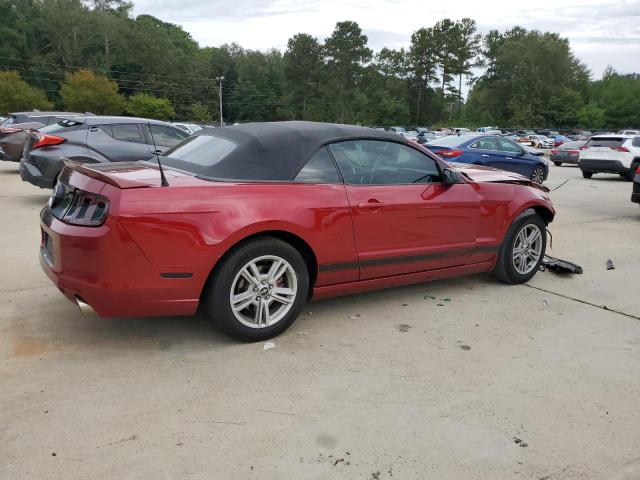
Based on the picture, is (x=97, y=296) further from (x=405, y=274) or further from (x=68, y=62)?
(x=68, y=62)

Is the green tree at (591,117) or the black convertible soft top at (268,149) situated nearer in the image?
the black convertible soft top at (268,149)

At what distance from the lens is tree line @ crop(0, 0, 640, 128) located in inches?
3167

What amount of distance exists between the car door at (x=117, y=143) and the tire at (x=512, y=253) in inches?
243

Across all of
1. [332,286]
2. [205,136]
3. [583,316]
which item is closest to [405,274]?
[332,286]

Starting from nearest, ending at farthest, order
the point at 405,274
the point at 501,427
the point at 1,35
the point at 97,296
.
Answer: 1. the point at 501,427
2. the point at 97,296
3. the point at 405,274
4. the point at 1,35

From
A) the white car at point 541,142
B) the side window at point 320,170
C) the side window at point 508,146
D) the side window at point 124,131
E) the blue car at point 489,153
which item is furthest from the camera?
the white car at point 541,142

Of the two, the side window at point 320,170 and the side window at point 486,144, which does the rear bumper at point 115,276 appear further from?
the side window at point 486,144

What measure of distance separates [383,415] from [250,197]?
1.62 metres

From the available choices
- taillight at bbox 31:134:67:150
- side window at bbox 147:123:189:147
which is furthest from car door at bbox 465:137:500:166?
taillight at bbox 31:134:67:150

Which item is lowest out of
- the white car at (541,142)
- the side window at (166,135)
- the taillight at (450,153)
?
the taillight at (450,153)

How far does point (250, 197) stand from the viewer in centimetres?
358

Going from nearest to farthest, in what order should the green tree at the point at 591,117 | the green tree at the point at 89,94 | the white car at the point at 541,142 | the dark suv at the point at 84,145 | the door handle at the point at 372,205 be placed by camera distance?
the door handle at the point at 372,205, the dark suv at the point at 84,145, the white car at the point at 541,142, the green tree at the point at 89,94, the green tree at the point at 591,117

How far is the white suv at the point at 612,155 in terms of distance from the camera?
1678 centimetres

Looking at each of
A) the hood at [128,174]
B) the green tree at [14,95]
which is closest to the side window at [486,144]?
the hood at [128,174]
